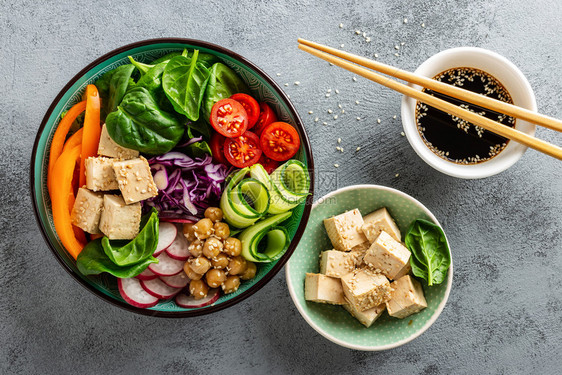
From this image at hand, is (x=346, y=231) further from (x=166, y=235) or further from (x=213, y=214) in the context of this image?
(x=166, y=235)

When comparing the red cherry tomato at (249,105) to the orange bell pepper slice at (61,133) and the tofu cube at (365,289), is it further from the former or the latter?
the tofu cube at (365,289)

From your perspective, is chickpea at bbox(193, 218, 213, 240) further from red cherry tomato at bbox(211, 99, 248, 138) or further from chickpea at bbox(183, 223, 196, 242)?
red cherry tomato at bbox(211, 99, 248, 138)

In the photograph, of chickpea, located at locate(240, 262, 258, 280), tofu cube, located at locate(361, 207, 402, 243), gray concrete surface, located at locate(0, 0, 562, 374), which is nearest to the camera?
chickpea, located at locate(240, 262, 258, 280)

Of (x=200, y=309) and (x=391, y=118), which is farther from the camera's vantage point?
(x=391, y=118)

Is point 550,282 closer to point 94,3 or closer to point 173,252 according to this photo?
point 173,252

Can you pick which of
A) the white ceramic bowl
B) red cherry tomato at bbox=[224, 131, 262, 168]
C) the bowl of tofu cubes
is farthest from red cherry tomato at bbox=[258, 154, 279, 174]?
the white ceramic bowl

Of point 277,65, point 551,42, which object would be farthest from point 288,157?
point 551,42
